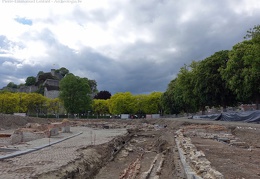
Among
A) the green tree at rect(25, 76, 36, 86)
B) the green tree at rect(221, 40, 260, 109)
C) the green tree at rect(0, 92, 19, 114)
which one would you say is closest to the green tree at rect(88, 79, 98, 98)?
the green tree at rect(25, 76, 36, 86)

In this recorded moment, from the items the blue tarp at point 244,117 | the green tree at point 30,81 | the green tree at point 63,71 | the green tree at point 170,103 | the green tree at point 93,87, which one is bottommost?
the blue tarp at point 244,117

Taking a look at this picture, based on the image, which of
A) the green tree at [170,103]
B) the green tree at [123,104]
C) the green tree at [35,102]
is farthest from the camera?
the green tree at [123,104]

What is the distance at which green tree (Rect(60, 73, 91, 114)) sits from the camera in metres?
90.4

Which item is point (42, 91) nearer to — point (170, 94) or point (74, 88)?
point (74, 88)

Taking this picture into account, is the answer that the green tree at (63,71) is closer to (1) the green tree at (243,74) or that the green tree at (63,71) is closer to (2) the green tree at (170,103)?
(2) the green tree at (170,103)

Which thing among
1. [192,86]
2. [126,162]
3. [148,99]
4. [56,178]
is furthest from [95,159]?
[148,99]

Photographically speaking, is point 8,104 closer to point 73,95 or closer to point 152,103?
point 73,95

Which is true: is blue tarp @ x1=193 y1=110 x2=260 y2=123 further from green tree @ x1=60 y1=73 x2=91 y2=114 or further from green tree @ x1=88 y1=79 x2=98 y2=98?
green tree @ x1=88 y1=79 x2=98 y2=98

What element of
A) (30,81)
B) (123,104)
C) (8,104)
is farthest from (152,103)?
(30,81)

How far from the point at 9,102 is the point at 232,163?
8775 centimetres

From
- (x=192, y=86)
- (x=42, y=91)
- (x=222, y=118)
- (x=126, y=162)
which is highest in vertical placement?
(x=42, y=91)

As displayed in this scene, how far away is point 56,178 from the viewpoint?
34.8 feet

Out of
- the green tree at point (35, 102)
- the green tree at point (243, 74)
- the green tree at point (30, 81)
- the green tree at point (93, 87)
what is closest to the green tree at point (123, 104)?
the green tree at point (35, 102)

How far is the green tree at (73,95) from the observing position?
297 feet
